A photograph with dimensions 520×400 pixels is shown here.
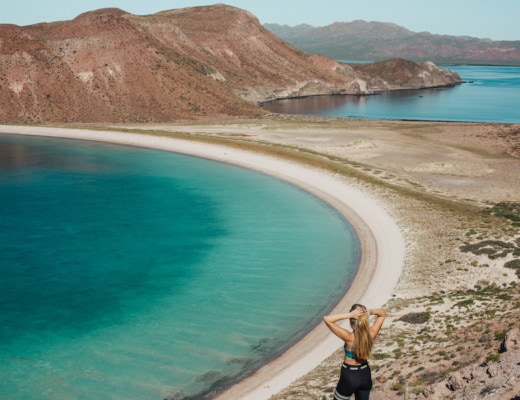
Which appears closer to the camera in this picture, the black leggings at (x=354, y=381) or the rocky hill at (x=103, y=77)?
the black leggings at (x=354, y=381)

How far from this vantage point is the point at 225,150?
7031 cm

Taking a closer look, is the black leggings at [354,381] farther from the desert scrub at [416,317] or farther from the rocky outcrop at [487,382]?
the desert scrub at [416,317]

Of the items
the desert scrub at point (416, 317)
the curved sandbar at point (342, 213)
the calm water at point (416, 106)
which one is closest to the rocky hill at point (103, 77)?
the curved sandbar at point (342, 213)

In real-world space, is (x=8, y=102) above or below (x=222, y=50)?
below

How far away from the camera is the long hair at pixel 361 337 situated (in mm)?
9180

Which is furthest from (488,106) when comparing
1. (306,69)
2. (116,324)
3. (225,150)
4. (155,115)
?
(116,324)

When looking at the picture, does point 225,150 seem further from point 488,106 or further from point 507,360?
point 488,106

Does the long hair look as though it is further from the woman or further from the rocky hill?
the rocky hill

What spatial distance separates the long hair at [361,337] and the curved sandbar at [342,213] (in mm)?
10640

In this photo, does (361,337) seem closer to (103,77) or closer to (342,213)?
(342,213)

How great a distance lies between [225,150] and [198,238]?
32751 mm

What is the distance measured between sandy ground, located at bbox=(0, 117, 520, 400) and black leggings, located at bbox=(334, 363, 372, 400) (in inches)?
391

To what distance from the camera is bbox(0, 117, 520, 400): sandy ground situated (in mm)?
28312

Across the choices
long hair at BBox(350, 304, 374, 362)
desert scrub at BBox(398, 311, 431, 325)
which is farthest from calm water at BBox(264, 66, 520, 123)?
long hair at BBox(350, 304, 374, 362)
